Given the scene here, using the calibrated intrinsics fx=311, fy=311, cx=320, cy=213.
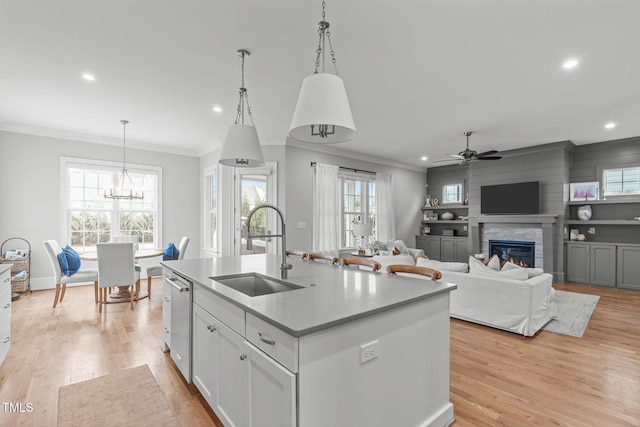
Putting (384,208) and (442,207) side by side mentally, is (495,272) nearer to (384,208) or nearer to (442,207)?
(384,208)

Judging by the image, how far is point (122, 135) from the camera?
18.7 ft

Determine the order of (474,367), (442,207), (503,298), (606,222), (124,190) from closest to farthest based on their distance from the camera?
(474,367) → (503,298) → (124,190) → (606,222) → (442,207)

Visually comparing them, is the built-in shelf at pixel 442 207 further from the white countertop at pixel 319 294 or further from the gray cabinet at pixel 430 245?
the white countertop at pixel 319 294

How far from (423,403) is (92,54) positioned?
12.6 feet

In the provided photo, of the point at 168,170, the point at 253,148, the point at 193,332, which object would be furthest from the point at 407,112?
the point at 168,170

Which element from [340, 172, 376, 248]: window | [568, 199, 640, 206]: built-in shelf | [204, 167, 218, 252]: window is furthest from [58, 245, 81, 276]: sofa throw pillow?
[568, 199, 640, 206]: built-in shelf

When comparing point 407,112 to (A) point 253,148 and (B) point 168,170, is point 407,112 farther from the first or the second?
(B) point 168,170

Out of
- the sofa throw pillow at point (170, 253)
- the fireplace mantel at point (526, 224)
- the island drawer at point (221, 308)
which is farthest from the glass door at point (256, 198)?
the fireplace mantel at point (526, 224)

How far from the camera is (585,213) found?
618 cm

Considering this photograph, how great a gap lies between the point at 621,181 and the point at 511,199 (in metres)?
1.84

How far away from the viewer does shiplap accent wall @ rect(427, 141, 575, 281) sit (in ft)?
20.2

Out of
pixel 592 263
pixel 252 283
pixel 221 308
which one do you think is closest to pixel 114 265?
pixel 252 283

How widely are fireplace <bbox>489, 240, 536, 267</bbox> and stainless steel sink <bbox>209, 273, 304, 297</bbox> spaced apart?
5.71 meters

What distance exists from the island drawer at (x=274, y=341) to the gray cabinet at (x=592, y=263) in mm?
7077
